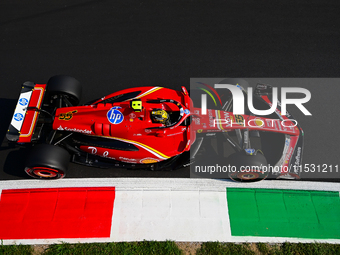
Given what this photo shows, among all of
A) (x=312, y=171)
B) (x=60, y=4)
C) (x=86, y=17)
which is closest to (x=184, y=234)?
(x=312, y=171)

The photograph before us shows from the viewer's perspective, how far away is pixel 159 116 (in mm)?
5832

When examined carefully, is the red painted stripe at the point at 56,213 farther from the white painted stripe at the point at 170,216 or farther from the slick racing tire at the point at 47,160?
the slick racing tire at the point at 47,160

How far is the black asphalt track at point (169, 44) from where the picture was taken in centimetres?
806

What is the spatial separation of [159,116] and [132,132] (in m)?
0.70

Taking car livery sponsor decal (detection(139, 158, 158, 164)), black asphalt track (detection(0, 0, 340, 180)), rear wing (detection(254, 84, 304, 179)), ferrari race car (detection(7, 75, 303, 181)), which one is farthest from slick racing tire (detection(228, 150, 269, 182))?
black asphalt track (detection(0, 0, 340, 180))

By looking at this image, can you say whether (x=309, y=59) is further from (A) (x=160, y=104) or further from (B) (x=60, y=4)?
(B) (x=60, y=4)

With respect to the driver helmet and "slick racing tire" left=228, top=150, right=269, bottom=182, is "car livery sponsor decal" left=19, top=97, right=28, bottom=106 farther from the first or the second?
"slick racing tire" left=228, top=150, right=269, bottom=182

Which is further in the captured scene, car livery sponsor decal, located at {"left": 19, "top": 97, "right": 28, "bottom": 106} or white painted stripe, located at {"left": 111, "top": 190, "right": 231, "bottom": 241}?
car livery sponsor decal, located at {"left": 19, "top": 97, "right": 28, "bottom": 106}

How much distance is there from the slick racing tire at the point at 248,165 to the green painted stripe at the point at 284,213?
23.7 inches

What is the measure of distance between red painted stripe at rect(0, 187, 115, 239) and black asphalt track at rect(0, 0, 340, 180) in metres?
2.27

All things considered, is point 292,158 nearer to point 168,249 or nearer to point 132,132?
point 168,249

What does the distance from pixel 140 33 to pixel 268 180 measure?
584cm

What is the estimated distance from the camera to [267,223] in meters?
6.14

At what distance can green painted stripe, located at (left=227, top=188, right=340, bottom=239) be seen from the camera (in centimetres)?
604
